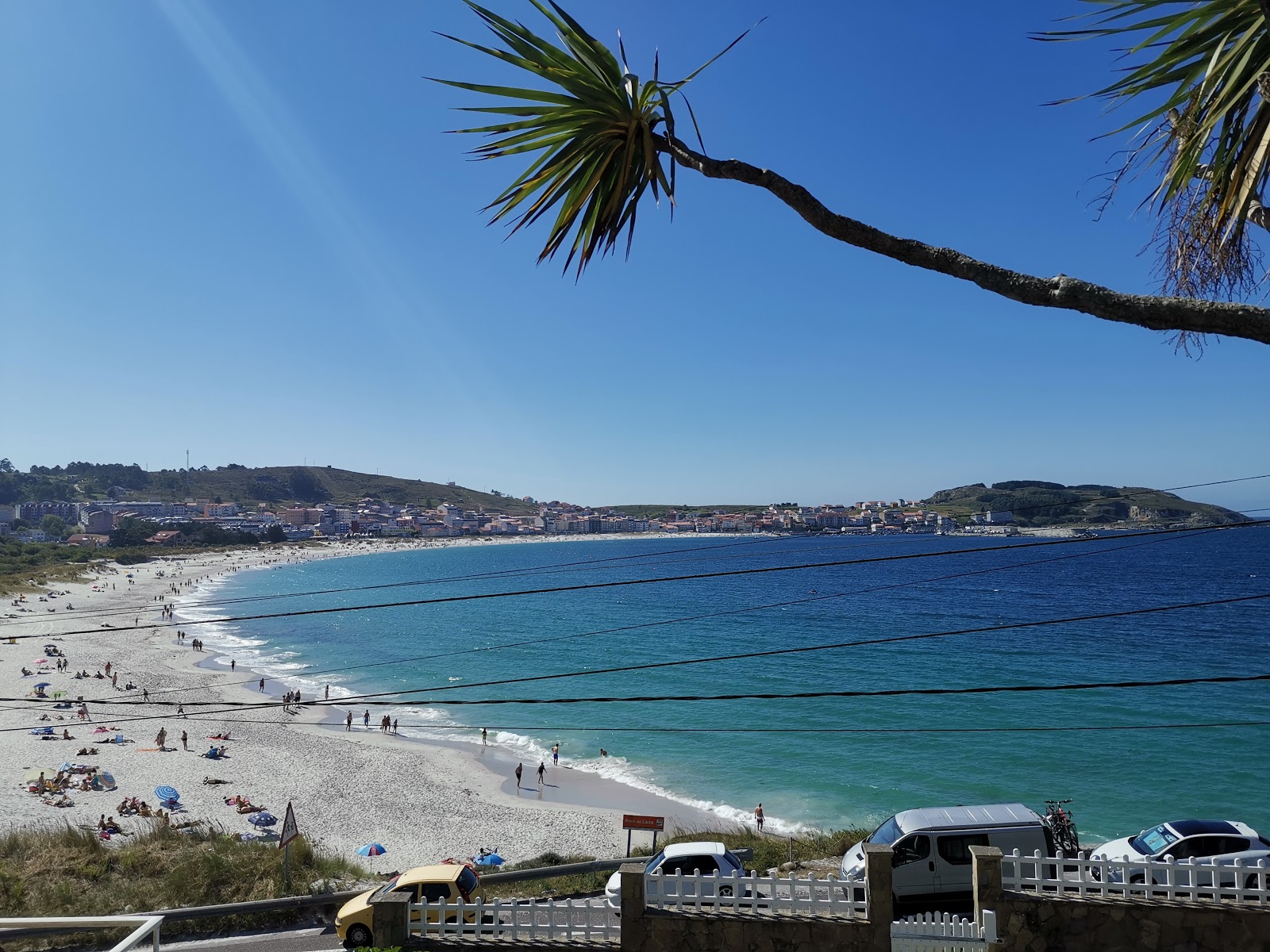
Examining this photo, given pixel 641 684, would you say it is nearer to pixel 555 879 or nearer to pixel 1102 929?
pixel 555 879

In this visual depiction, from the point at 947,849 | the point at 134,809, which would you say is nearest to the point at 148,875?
the point at 134,809

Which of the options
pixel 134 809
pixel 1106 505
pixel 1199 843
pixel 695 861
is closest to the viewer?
pixel 1199 843

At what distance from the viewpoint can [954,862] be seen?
1004cm

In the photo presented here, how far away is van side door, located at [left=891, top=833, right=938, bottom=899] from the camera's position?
391 inches

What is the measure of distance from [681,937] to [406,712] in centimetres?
3652

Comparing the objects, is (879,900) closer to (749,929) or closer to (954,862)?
(749,929)

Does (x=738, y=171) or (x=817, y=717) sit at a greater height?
(x=738, y=171)

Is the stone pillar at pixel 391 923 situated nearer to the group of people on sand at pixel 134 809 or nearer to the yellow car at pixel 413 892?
the yellow car at pixel 413 892

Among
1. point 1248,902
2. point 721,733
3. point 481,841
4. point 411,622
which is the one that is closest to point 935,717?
point 721,733

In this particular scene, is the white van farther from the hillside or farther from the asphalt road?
the hillside

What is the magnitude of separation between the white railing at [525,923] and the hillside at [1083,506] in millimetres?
91079

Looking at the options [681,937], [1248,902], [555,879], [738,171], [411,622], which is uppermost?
[738,171]

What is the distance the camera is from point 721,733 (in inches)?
1348

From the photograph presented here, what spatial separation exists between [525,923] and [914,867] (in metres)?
5.29
